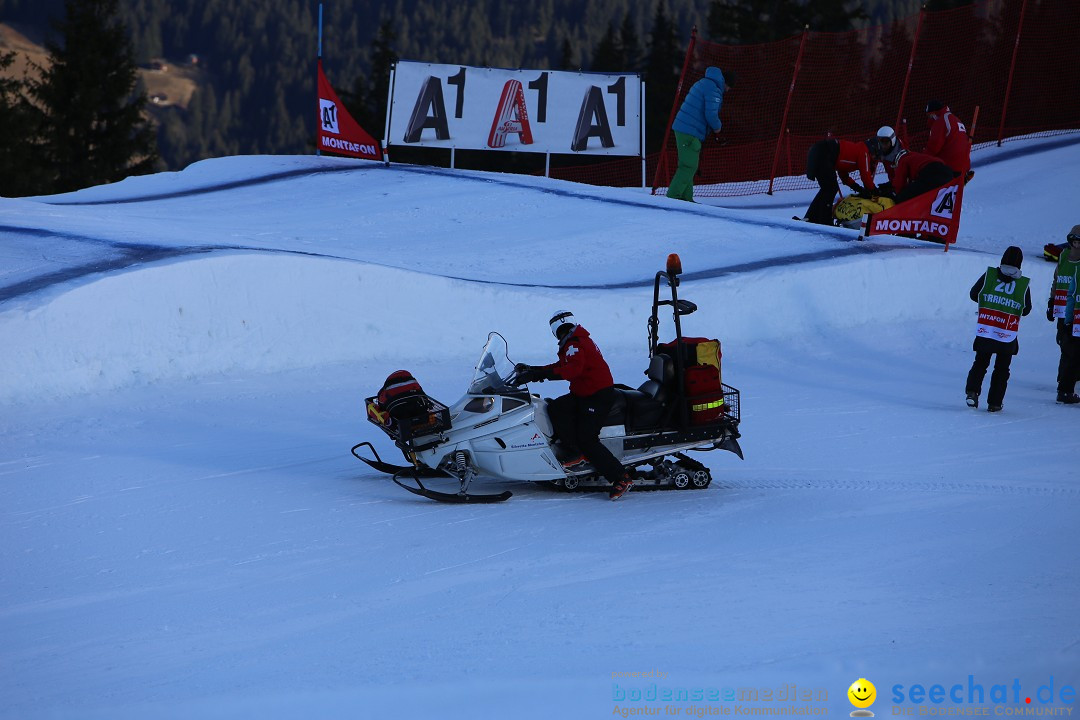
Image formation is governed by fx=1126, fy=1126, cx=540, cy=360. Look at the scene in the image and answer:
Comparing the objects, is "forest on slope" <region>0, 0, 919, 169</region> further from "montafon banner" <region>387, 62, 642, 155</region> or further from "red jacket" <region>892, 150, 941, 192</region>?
"red jacket" <region>892, 150, 941, 192</region>

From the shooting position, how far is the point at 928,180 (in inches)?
554

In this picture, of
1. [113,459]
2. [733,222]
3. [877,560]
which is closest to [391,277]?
[113,459]

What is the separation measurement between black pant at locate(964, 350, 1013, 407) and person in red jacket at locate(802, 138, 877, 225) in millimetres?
5649

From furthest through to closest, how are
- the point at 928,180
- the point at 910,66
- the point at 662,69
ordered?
the point at 662,69 → the point at 910,66 → the point at 928,180

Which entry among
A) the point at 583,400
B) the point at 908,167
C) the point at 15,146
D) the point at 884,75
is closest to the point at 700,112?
the point at 908,167

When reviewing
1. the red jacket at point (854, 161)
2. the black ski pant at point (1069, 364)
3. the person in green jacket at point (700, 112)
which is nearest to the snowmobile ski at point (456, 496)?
the black ski pant at point (1069, 364)

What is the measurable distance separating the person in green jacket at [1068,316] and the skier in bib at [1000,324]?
0.61 meters

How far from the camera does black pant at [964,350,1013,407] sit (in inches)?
364

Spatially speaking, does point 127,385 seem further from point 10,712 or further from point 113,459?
point 10,712

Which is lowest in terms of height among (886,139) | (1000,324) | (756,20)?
(1000,324)

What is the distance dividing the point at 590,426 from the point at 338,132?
12.8m

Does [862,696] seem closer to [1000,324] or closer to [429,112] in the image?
[1000,324]

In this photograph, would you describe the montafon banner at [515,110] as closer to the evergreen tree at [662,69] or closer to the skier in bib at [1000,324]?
the skier in bib at [1000,324]

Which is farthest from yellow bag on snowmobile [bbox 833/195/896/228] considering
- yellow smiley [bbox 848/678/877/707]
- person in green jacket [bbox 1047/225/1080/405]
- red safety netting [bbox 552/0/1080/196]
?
yellow smiley [bbox 848/678/877/707]
